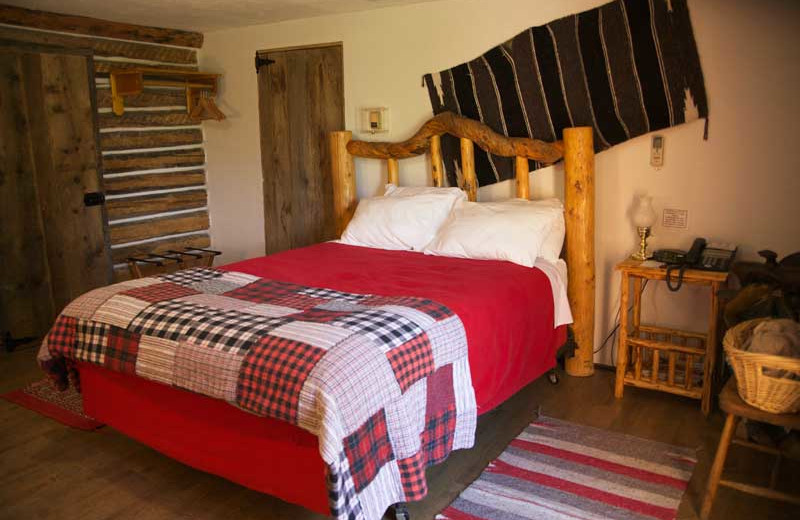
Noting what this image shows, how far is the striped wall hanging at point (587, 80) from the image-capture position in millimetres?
3365

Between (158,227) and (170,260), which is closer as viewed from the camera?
(170,260)

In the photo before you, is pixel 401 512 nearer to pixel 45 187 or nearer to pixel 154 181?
pixel 45 187

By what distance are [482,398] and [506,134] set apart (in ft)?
5.96

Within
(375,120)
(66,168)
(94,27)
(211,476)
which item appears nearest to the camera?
(211,476)

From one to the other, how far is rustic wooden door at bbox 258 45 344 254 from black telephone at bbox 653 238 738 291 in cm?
250

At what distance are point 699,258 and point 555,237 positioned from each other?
28.6 inches

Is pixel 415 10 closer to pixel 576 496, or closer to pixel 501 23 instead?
pixel 501 23

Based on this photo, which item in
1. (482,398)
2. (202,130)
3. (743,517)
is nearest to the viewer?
(743,517)

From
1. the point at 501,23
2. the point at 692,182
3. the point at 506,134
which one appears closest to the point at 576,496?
the point at 692,182

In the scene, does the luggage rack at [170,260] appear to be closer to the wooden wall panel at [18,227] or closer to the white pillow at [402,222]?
the wooden wall panel at [18,227]

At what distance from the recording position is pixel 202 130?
568 centimetres

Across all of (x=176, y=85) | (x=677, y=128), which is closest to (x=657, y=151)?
(x=677, y=128)

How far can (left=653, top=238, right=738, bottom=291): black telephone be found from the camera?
3.16m

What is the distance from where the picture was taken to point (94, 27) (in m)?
4.75
